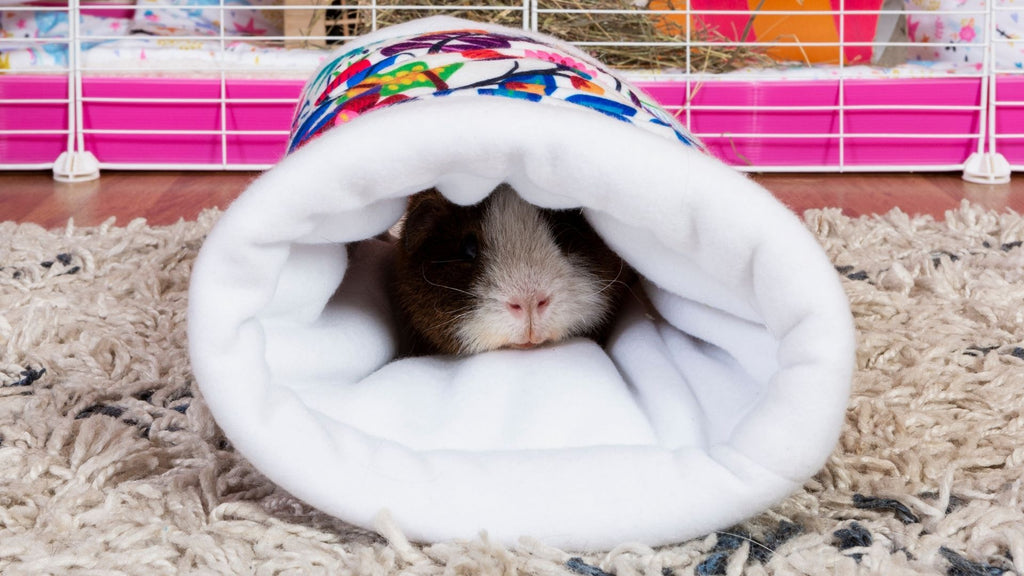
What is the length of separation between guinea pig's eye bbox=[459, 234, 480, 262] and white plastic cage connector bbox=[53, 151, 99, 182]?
1.84m

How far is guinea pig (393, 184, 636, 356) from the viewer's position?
1.08 meters

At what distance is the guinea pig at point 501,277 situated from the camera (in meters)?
1.08

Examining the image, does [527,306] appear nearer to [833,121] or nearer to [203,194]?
[203,194]

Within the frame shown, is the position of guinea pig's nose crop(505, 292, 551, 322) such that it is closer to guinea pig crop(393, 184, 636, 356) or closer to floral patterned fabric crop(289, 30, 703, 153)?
guinea pig crop(393, 184, 636, 356)

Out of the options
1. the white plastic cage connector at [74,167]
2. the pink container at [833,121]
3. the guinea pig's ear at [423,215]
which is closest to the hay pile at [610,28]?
the pink container at [833,121]

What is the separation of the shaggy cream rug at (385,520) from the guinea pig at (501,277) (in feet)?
0.91

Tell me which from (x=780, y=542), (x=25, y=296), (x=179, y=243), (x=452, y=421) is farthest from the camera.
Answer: (x=179, y=243)

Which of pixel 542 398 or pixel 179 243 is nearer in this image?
pixel 542 398

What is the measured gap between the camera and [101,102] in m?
2.66

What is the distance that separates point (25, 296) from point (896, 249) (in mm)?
1407

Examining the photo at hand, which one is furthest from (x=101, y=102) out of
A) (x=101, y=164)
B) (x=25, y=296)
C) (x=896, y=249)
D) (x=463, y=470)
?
(x=463, y=470)

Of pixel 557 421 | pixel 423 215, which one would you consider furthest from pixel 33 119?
pixel 557 421

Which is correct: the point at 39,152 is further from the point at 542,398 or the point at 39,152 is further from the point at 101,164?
the point at 542,398

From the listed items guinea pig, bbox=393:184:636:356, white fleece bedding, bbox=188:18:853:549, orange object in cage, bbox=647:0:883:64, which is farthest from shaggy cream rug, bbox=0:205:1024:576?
orange object in cage, bbox=647:0:883:64
